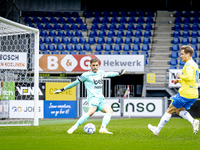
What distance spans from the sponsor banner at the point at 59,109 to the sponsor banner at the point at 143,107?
2.47m

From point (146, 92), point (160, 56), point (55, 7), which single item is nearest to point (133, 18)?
point (160, 56)

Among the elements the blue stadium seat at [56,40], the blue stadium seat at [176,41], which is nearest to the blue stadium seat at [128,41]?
the blue stadium seat at [176,41]

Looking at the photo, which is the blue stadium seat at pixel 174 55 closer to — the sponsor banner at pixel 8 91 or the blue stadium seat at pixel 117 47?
the blue stadium seat at pixel 117 47

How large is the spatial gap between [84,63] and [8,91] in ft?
13.4

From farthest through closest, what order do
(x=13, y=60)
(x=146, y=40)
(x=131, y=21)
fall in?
(x=131, y=21), (x=146, y=40), (x=13, y=60)

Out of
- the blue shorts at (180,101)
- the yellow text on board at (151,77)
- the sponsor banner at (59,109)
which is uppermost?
the yellow text on board at (151,77)

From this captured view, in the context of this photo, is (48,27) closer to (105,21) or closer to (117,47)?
(105,21)

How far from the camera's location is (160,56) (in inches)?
805

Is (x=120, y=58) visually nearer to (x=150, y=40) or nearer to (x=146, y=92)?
(x=146, y=92)

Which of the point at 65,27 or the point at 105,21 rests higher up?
the point at 105,21

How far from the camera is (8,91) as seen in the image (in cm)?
1264

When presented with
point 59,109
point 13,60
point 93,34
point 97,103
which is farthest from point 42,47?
point 97,103

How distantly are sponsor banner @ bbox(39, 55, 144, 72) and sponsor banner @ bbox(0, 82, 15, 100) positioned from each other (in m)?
2.32

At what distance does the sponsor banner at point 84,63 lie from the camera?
1491cm
